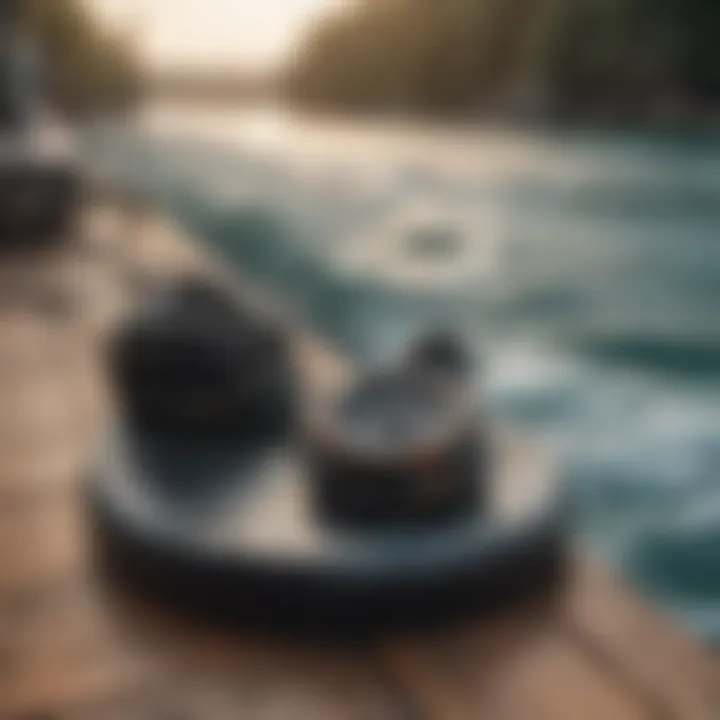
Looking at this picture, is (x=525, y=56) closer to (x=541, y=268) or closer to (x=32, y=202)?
(x=541, y=268)

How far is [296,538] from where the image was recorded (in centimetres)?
153

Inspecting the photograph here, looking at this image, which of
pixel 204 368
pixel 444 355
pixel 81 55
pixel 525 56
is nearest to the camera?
pixel 204 368

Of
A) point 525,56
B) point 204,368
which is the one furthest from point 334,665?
point 525,56

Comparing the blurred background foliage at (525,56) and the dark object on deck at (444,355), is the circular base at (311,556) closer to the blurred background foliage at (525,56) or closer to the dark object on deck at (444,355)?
the dark object on deck at (444,355)

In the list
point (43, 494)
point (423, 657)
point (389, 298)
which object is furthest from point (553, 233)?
point (423, 657)

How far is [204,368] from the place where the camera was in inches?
69.1

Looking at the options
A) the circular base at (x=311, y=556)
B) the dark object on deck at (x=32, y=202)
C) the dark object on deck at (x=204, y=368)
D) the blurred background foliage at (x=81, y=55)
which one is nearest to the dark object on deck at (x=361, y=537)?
the circular base at (x=311, y=556)

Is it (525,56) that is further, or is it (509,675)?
(525,56)

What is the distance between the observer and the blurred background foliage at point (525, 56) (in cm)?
728

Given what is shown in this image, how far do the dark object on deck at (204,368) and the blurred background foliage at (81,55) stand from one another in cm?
483

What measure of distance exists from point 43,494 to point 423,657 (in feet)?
2.64

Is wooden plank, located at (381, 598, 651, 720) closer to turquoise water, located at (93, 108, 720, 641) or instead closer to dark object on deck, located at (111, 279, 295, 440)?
turquoise water, located at (93, 108, 720, 641)

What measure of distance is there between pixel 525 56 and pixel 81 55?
2.72 meters

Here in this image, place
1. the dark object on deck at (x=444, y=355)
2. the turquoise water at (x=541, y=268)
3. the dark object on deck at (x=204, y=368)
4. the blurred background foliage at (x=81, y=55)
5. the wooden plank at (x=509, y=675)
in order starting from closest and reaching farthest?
the wooden plank at (x=509, y=675) < the dark object on deck at (x=204, y=368) < the dark object on deck at (x=444, y=355) < the turquoise water at (x=541, y=268) < the blurred background foliage at (x=81, y=55)
